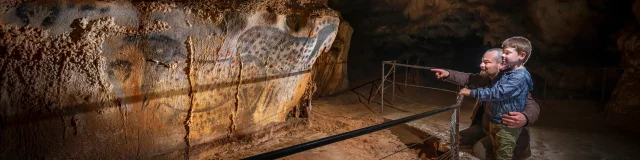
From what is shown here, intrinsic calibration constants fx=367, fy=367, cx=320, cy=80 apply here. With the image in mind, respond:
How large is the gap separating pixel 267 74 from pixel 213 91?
82 centimetres

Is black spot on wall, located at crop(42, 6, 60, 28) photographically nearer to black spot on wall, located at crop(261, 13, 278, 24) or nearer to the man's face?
black spot on wall, located at crop(261, 13, 278, 24)

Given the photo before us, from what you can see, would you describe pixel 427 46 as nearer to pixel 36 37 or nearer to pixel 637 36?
pixel 637 36

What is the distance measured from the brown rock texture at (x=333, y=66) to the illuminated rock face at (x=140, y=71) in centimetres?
394

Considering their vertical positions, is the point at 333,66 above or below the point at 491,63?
below

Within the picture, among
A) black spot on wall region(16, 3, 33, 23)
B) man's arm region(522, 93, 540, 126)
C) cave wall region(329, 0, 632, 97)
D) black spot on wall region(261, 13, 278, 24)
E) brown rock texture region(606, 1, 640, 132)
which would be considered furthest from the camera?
cave wall region(329, 0, 632, 97)

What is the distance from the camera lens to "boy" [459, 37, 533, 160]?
2832 millimetres

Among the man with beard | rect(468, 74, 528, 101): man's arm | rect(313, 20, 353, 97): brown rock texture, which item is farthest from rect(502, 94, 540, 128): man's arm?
rect(313, 20, 353, 97): brown rock texture

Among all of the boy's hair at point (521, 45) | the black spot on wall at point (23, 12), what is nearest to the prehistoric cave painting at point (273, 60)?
the black spot on wall at point (23, 12)

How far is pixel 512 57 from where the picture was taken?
285 centimetres

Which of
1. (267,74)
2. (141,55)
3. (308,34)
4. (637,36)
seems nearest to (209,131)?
(267,74)

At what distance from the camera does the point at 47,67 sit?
10.2 feet

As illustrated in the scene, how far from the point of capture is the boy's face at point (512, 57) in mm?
2844

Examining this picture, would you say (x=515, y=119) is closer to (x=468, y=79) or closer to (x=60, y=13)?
(x=468, y=79)

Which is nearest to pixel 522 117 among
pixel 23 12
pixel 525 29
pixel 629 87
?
pixel 23 12
